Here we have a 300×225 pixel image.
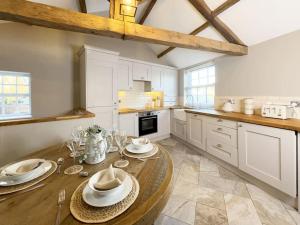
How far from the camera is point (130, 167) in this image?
0.97 metres

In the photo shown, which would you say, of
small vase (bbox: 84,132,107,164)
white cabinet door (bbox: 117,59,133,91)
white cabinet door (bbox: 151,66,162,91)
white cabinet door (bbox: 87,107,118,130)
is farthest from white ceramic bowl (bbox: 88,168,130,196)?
white cabinet door (bbox: 151,66,162,91)

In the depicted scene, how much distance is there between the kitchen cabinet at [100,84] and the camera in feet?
9.18

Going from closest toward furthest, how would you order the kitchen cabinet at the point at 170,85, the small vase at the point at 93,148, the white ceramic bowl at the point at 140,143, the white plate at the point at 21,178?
the white plate at the point at 21,178 → the small vase at the point at 93,148 → the white ceramic bowl at the point at 140,143 → the kitchen cabinet at the point at 170,85

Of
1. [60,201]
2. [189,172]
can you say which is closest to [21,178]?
[60,201]

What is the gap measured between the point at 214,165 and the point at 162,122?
1.81 meters

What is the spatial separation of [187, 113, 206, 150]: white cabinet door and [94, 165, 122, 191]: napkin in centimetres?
251

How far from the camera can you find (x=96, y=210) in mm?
605

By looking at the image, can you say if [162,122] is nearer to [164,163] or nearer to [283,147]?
[283,147]

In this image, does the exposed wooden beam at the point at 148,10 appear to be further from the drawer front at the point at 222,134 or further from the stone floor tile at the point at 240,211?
the stone floor tile at the point at 240,211

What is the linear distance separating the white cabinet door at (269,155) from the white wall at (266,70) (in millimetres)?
857

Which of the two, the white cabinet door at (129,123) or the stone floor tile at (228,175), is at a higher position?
the white cabinet door at (129,123)

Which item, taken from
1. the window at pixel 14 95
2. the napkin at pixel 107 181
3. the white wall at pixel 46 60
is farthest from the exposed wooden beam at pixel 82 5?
the napkin at pixel 107 181

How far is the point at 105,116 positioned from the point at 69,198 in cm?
245

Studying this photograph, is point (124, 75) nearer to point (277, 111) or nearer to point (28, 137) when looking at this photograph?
point (28, 137)
